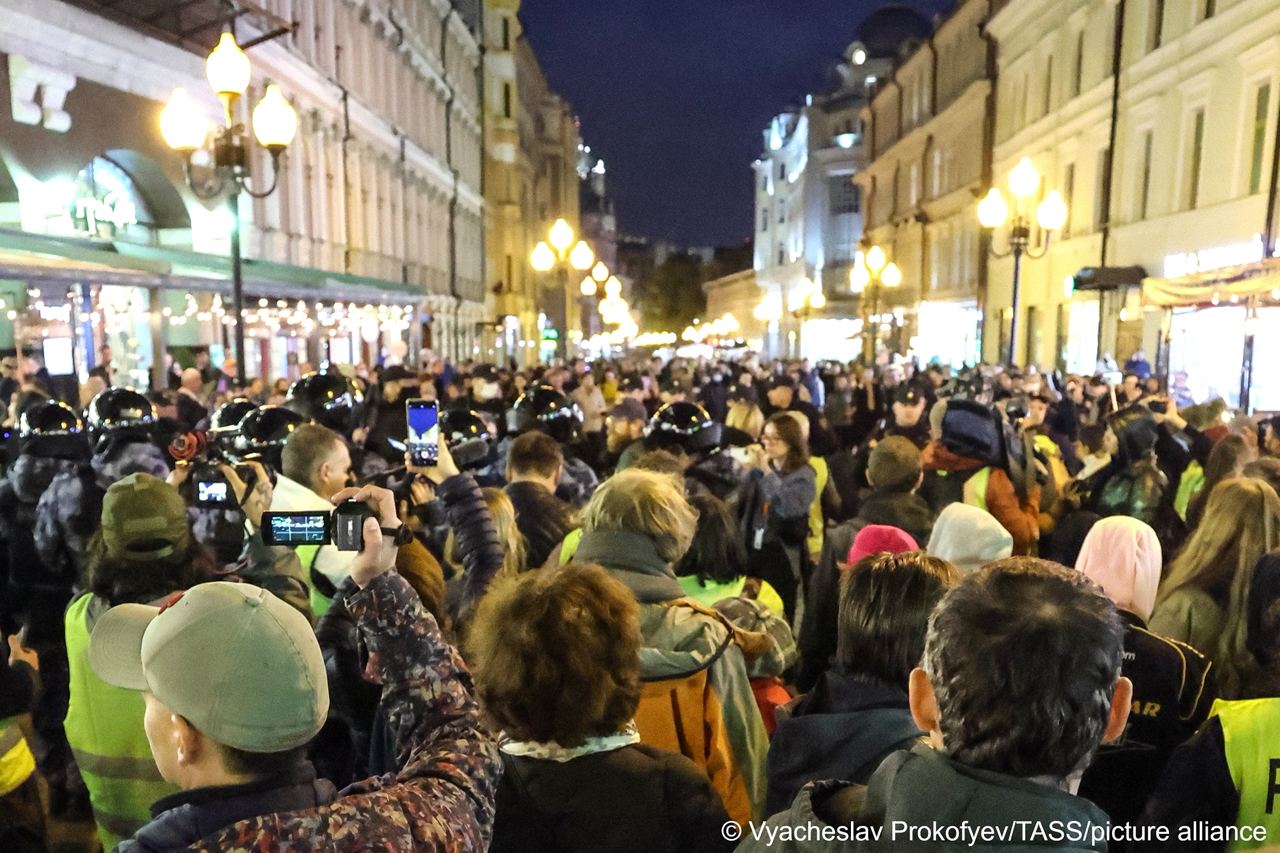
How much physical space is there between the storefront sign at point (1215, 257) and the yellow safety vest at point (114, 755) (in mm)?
15606

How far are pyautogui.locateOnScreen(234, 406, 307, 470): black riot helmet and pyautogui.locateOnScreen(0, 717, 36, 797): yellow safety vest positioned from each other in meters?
2.48

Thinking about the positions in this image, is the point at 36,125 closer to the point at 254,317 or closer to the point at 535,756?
the point at 254,317

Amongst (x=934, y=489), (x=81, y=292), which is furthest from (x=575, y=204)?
(x=934, y=489)

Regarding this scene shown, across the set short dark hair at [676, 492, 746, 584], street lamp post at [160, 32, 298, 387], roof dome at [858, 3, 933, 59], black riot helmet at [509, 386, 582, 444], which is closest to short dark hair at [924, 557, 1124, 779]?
short dark hair at [676, 492, 746, 584]

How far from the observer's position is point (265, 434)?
5859 millimetres

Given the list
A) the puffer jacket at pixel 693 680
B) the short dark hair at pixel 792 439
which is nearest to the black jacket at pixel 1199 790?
the puffer jacket at pixel 693 680

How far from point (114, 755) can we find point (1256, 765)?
3.03 metres

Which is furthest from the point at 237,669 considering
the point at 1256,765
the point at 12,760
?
the point at 1256,765

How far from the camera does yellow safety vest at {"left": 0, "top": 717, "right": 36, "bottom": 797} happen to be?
127 inches

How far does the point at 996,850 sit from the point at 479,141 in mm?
52946

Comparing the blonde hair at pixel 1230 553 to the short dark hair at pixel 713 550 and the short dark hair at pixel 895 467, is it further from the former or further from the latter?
the short dark hair at pixel 713 550

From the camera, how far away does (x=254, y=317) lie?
61.2 ft

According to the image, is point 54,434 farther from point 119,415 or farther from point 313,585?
point 313,585

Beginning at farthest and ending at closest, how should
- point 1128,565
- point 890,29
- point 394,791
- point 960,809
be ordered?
point 890,29 < point 1128,565 < point 394,791 < point 960,809
